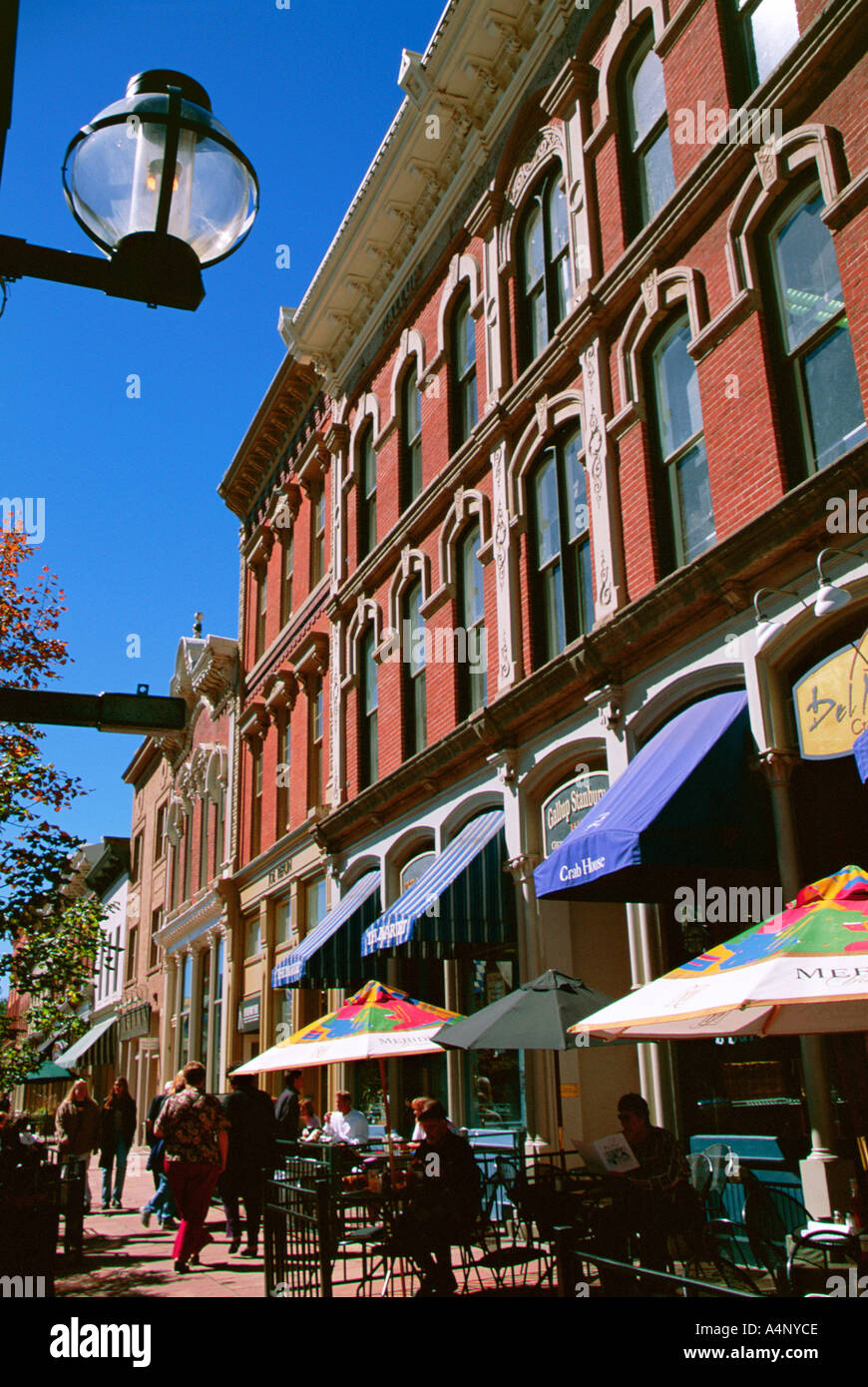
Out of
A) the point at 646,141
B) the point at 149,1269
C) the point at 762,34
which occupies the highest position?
the point at 646,141

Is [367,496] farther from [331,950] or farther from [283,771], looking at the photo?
[331,950]

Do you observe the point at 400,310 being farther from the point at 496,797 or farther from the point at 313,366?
the point at 496,797

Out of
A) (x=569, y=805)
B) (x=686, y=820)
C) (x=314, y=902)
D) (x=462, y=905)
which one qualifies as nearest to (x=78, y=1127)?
(x=462, y=905)

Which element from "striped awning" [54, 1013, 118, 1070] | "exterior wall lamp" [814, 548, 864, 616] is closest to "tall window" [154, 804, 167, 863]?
"striped awning" [54, 1013, 118, 1070]

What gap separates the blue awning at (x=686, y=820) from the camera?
928cm

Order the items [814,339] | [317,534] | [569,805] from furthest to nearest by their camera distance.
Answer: [317,534] → [569,805] → [814,339]

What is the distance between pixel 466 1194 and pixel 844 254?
817 cm

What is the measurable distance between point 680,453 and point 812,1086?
21.1ft

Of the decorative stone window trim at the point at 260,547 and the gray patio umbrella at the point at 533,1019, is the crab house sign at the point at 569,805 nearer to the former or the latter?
the gray patio umbrella at the point at 533,1019

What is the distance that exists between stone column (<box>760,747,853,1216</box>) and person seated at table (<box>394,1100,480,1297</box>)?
2595 millimetres

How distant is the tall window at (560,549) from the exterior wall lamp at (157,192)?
993 centimetres

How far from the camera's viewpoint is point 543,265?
15.4m

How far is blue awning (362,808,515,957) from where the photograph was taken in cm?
1357

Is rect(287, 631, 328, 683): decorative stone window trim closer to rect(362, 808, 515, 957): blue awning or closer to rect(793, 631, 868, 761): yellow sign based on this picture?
rect(362, 808, 515, 957): blue awning
